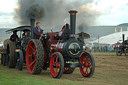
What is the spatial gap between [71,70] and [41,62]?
1221 millimetres

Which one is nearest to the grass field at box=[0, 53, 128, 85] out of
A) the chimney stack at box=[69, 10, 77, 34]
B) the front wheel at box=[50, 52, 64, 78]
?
the front wheel at box=[50, 52, 64, 78]

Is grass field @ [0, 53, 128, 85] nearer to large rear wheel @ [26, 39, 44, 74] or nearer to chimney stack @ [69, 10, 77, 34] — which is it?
large rear wheel @ [26, 39, 44, 74]

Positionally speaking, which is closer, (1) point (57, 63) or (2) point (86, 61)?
(1) point (57, 63)

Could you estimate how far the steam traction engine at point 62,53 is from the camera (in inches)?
239

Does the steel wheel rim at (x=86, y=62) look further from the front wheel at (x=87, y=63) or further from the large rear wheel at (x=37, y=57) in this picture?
the large rear wheel at (x=37, y=57)

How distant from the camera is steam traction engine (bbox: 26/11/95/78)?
19.9ft

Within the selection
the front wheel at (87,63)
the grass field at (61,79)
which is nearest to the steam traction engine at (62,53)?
the front wheel at (87,63)

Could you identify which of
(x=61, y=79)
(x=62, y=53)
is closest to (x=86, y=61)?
(x=62, y=53)

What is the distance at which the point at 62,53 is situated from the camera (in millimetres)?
6254

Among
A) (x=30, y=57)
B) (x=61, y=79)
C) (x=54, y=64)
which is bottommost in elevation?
(x=61, y=79)

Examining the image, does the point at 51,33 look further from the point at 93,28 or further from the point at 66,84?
the point at 93,28

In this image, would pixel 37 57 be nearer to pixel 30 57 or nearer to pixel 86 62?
pixel 30 57

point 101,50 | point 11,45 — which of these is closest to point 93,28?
point 101,50

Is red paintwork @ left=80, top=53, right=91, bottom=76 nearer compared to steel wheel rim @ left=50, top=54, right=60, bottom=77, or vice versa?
steel wheel rim @ left=50, top=54, right=60, bottom=77
